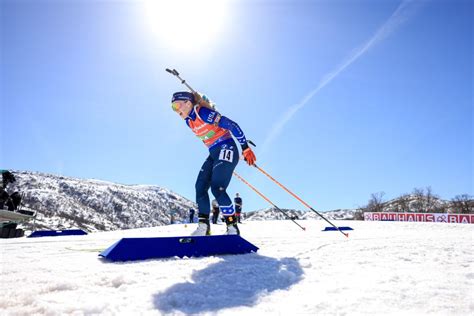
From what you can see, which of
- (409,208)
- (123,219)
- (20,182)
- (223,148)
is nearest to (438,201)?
(409,208)

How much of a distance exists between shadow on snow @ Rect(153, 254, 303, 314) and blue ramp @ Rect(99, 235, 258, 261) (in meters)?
0.50

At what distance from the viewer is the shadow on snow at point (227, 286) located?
4.86 feet

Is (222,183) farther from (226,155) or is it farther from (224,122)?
(224,122)

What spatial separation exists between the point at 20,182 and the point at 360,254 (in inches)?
8816

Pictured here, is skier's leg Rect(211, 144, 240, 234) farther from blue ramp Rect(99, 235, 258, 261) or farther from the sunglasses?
blue ramp Rect(99, 235, 258, 261)

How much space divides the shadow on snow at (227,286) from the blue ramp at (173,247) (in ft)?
1.65

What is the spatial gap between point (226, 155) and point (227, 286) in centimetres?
310

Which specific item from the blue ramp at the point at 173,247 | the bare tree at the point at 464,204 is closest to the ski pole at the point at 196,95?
the blue ramp at the point at 173,247

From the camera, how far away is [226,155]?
4781 millimetres

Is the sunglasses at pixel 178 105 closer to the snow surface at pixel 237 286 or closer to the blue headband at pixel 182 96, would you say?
the blue headband at pixel 182 96

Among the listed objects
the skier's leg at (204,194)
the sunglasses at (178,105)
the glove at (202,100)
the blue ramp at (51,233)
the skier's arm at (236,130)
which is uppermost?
the glove at (202,100)

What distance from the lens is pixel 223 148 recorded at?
487 centimetres

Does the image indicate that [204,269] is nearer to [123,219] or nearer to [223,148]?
[223,148]

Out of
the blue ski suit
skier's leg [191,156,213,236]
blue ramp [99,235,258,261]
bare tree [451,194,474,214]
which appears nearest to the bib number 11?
the blue ski suit
